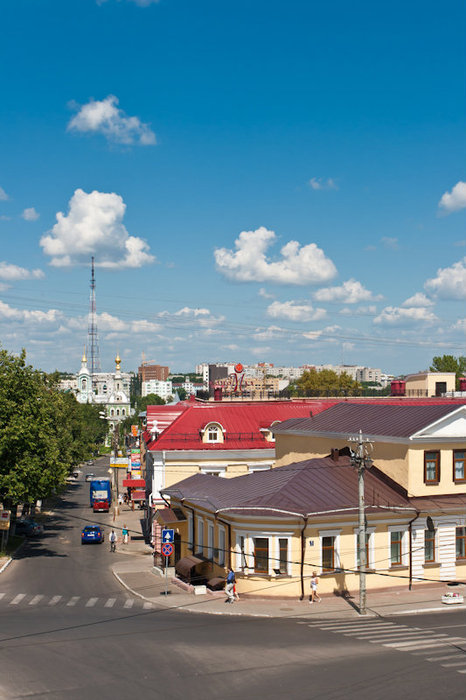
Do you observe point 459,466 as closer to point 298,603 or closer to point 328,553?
point 328,553

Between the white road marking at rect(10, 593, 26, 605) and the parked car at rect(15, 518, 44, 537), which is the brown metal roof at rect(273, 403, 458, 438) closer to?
the white road marking at rect(10, 593, 26, 605)

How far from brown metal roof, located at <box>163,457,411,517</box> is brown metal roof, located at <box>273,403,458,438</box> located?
2.74 meters

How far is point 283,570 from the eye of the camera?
37469 millimetres

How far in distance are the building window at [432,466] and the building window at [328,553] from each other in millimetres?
7264

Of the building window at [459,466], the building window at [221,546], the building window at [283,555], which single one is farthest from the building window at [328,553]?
the building window at [459,466]

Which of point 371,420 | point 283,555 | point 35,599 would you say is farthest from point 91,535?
point 283,555

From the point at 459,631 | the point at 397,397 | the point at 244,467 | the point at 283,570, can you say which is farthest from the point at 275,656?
the point at 397,397

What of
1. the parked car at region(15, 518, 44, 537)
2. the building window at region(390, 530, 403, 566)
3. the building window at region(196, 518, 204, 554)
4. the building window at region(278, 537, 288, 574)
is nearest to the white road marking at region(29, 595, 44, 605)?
the building window at region(196, 518, 204, 554)

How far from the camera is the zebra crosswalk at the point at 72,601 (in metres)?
37.7

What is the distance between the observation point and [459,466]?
42625 mm

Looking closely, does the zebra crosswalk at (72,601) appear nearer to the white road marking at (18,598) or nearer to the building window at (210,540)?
the white road marking at (18,598)

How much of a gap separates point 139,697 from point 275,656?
5.97m

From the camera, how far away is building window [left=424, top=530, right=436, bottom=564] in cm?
4084

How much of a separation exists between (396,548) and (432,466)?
203 inches
